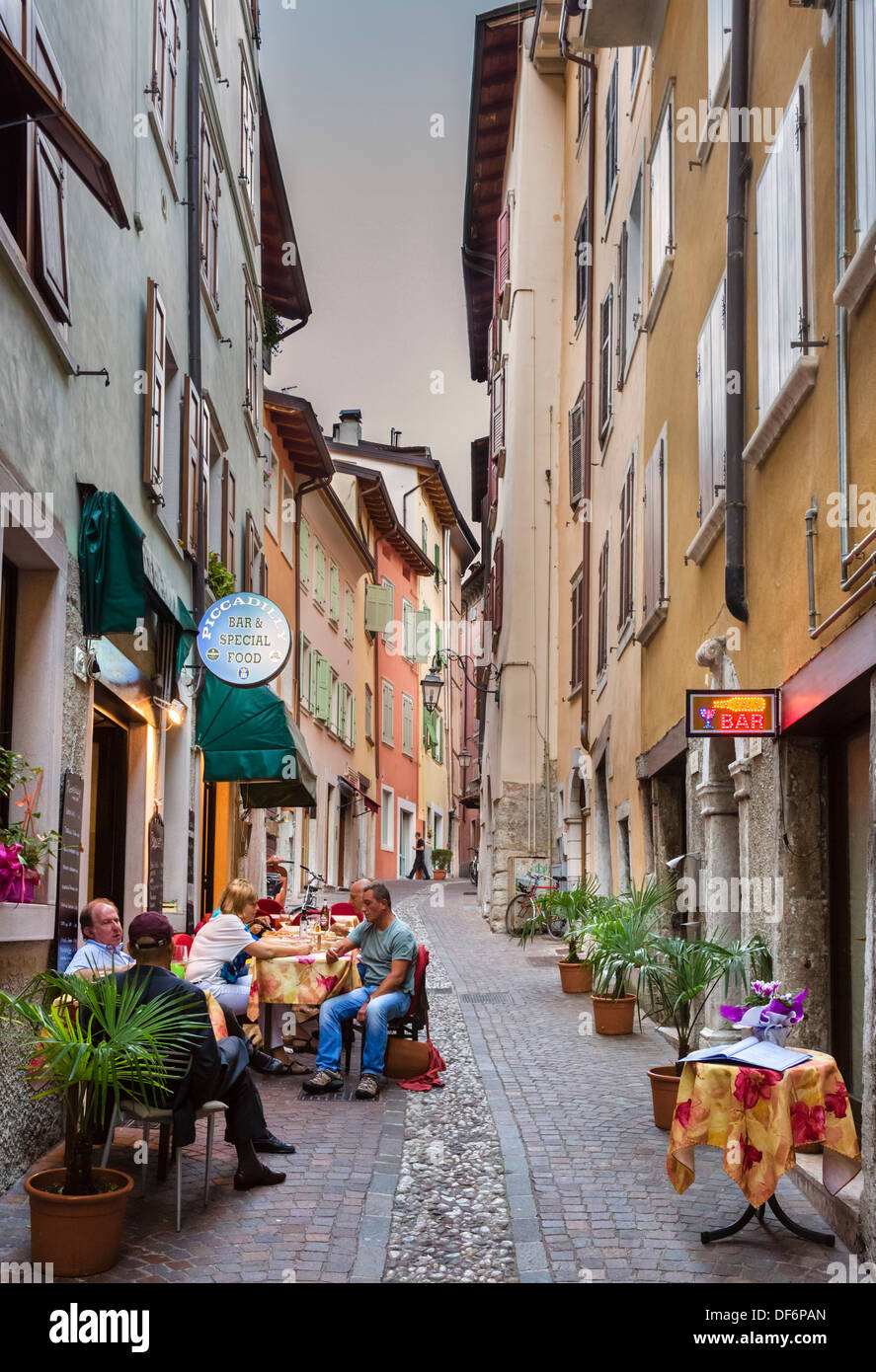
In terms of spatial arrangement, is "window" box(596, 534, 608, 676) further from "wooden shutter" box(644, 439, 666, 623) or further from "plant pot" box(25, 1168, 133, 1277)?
"plant pot" box(25, 1168, 133, 1277)

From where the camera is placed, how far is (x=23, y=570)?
295 inches

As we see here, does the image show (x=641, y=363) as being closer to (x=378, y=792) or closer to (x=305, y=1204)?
(x=305, y=1204)

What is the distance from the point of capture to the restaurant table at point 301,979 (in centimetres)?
922

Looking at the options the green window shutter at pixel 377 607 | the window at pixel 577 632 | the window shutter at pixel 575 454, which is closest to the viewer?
the window at pixel 577 632

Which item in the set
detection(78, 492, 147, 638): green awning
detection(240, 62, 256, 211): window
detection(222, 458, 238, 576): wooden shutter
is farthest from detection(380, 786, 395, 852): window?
detection(78, 492, 147, 638): green awning

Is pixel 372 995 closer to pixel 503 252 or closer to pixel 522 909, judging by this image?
pixel 522 909

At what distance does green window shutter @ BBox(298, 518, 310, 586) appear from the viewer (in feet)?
87.3

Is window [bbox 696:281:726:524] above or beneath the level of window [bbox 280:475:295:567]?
beneath

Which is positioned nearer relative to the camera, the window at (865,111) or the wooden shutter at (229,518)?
the window at (865,111)

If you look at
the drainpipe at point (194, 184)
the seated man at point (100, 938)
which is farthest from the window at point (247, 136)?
the seated man at point (100, 938)

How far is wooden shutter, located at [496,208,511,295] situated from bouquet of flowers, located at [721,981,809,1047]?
20.6 m

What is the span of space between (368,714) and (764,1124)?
32.7 m

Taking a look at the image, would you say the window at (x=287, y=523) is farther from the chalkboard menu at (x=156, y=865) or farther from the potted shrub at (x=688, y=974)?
the potted shrub at (x=688, y=974)

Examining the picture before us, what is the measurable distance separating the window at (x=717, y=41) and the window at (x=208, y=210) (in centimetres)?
610
